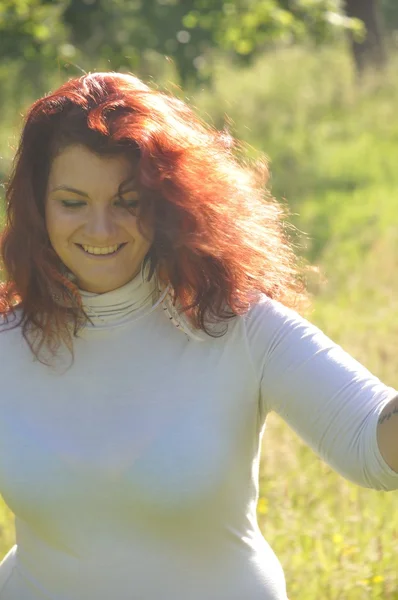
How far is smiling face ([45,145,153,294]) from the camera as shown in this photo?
2.13 m

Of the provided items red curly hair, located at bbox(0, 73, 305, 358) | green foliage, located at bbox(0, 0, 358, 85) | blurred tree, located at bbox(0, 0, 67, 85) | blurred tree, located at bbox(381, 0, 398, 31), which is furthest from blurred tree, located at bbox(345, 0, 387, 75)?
red curly hair, located at bbox(0, 73, 305, 358)

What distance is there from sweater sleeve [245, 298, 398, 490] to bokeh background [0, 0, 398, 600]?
0.39 metres

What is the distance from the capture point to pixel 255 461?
7.12ft

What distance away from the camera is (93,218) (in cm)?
215

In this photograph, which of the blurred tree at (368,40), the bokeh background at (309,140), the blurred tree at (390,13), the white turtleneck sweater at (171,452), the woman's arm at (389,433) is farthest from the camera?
the blurred tree at (390,13)

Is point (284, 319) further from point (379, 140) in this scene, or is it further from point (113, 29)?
point (379, 140)

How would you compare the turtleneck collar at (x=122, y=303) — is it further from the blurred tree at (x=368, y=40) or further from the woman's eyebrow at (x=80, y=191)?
the blurred tree at (x=368, y=40)

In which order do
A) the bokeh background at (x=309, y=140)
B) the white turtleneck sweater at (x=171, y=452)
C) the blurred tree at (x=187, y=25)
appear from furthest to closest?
the blurred tree at (x=187, y=25)
the bokeh background at (x=309, y=140)
the white turtleneck sweater at (x=171, y=452)

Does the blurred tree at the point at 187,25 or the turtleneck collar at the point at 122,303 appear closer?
the turtleneck collar at the point at 122,303

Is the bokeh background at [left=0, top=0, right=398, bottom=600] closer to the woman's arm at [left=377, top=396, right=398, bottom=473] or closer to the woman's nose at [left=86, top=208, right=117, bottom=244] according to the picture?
the woman's nose at [left=86, top=208, right=117, bottom=244]

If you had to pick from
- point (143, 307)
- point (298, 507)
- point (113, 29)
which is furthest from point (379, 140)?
point (143, 307)

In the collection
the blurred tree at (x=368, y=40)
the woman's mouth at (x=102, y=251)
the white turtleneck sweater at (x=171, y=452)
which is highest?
the woman's mouth at (x=102, y=251)

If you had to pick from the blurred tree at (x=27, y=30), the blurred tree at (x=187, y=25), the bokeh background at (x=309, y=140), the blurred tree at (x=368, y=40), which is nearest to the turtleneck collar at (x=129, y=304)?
the bokeh background at (x=309, y=140)

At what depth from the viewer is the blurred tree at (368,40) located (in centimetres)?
1827
